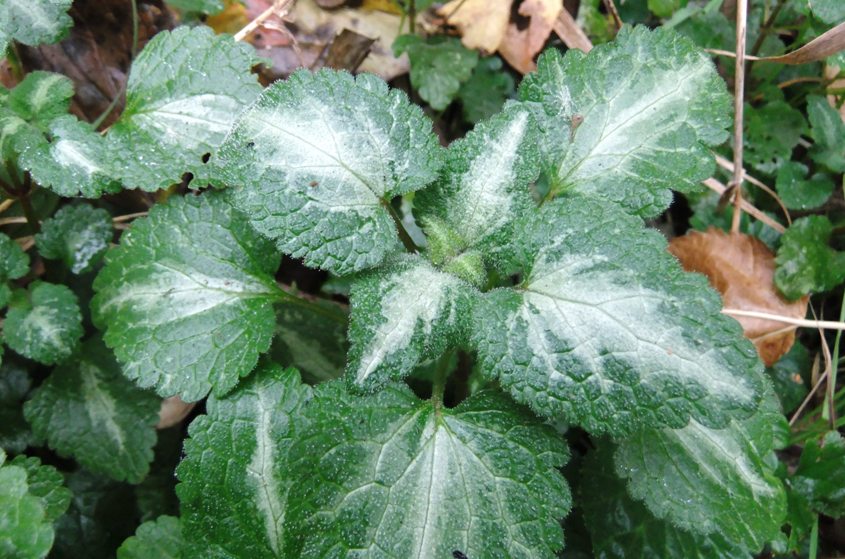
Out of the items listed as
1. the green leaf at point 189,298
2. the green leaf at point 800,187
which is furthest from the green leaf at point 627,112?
the green leaf at point 800,187

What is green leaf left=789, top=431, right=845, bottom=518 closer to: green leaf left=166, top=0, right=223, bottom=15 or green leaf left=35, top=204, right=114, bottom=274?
green leaf left=35, top=204, right=114, bottom=274

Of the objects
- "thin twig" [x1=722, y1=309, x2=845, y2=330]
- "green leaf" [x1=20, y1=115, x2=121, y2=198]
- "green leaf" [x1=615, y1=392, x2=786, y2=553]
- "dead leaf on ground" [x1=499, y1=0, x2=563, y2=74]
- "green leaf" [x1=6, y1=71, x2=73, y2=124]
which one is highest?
"dead leaf on ground" [x1=499, y1=0, x2=563, y2=74]

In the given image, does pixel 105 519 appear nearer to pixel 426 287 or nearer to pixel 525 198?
pixel 426 287

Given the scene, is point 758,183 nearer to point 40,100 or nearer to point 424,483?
point 424,483

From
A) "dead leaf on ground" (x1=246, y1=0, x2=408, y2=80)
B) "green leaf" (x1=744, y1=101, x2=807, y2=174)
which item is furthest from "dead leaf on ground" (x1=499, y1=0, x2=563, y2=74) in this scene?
"green leaf" (x1=744, y1=101, x2=807, y2=174)

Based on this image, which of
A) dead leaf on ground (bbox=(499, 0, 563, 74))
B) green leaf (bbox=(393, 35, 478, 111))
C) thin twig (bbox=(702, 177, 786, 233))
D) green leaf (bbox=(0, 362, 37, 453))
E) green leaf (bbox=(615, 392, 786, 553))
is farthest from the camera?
dead leaf on ground (bbox=(499, 0, 563, 74))

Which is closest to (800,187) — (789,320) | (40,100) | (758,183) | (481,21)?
(758,183)

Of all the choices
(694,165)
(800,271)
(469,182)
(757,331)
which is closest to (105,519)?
(469,182)
